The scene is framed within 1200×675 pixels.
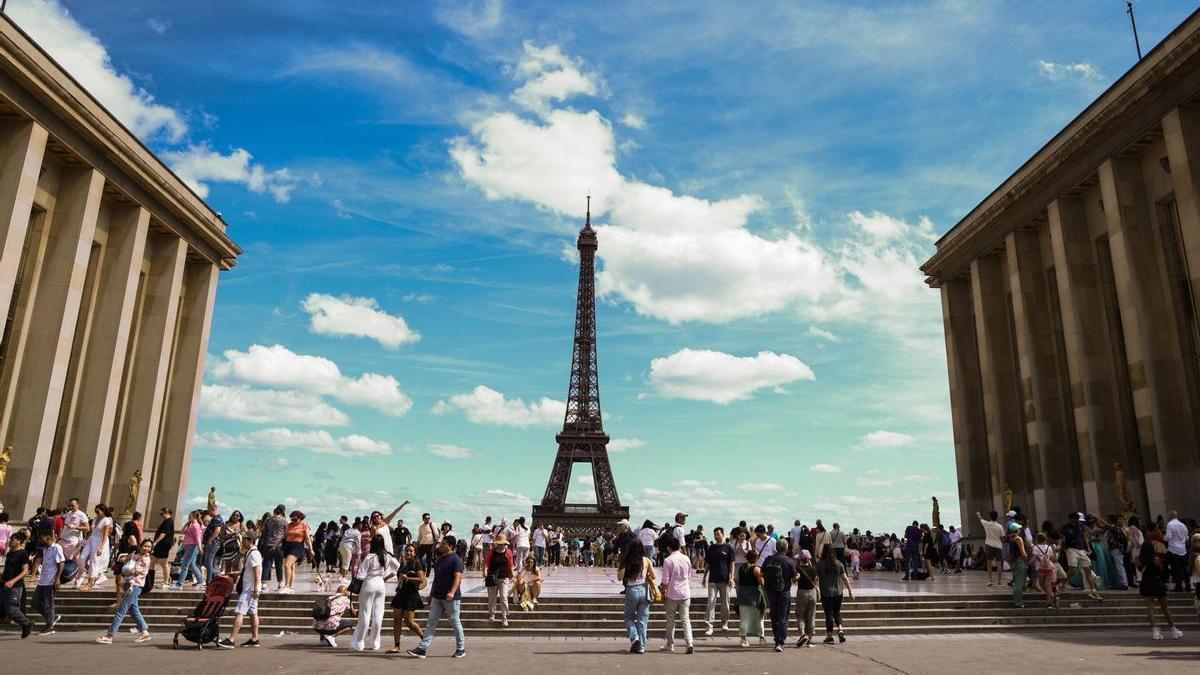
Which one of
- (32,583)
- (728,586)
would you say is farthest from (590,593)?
(32,583)

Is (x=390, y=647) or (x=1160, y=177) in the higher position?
(x=1160, y=177)

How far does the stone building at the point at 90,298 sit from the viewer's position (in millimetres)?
26906

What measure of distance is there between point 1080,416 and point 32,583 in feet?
116

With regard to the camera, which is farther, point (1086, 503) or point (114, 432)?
point (114, 432)

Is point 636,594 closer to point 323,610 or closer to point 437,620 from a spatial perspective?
point 437,620

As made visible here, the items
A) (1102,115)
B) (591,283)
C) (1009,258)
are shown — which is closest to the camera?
(1102,115)

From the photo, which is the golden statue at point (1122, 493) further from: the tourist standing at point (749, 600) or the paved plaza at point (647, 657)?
the tourist standing at point (749, 600)

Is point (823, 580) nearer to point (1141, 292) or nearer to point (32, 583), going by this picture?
point (32, 583)

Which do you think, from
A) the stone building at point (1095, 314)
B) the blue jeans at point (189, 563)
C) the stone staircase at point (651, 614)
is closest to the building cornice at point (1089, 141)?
the stone building at point (1095, 314)

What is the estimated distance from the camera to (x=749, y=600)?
49.2 feet

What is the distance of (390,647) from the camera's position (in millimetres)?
14781

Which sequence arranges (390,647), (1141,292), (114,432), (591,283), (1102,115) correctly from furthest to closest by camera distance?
(591,283)
(114,432)
(1102,115)
(1141,292)
(390,647)

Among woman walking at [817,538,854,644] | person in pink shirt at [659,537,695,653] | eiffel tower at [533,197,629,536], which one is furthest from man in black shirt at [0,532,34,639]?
eiffel tower at [533,197,629,536]

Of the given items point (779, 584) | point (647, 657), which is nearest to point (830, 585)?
point (779, 584)
